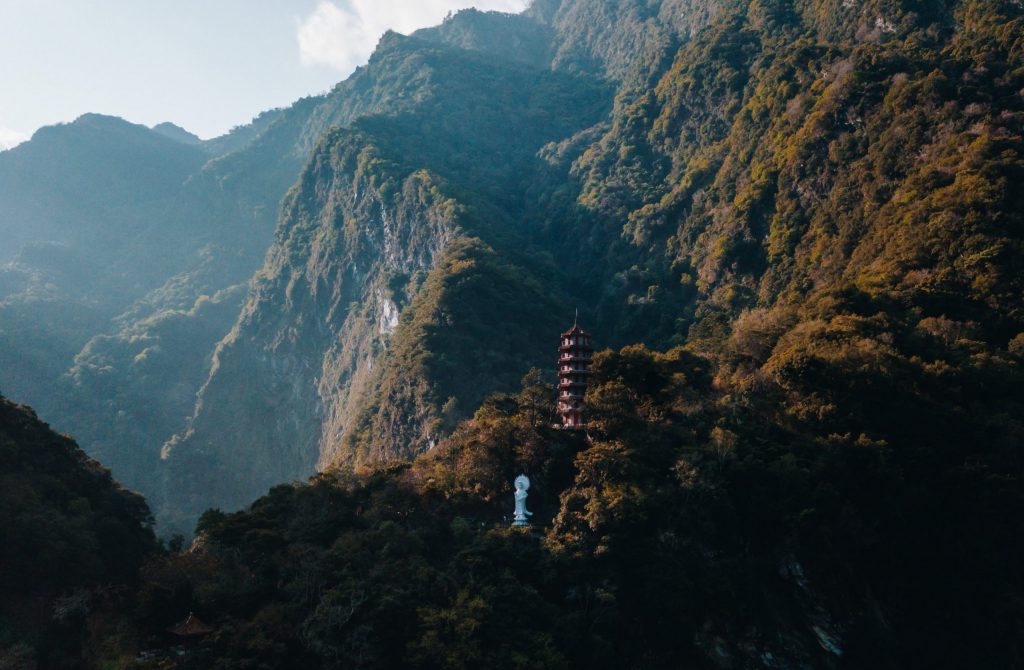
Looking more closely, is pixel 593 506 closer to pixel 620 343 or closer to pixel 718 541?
pixel 718 541

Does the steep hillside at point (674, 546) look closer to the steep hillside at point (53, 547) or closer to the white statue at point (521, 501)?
the white statue at point (521, 501)

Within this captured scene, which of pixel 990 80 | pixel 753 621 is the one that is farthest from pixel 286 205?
pixel 753 621

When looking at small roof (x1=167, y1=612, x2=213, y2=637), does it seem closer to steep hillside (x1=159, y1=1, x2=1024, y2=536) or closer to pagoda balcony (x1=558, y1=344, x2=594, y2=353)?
pagoda balcony (x1=558, y1=344, x2=594, y2=353)

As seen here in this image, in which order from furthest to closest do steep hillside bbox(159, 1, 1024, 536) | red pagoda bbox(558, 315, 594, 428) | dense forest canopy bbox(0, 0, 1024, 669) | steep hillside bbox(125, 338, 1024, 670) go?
steep hillside bbox(159, 1, 1024, 536), red pagoda bbox(558, 315, 594, 428), dense forest canopy bbox(0, 0, 1024, 669), steep hillside bbox(125, 338, 1024, 670)

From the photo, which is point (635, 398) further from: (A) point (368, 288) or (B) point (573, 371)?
(A) point (368, 288)

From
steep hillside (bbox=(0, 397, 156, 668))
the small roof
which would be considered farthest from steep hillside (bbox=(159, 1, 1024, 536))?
the small roof

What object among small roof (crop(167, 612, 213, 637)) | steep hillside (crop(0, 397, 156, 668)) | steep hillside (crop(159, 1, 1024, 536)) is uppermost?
steep hillside (crop(159, 1, 1024, 536))

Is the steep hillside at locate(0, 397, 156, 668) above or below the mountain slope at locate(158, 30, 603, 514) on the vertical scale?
below
